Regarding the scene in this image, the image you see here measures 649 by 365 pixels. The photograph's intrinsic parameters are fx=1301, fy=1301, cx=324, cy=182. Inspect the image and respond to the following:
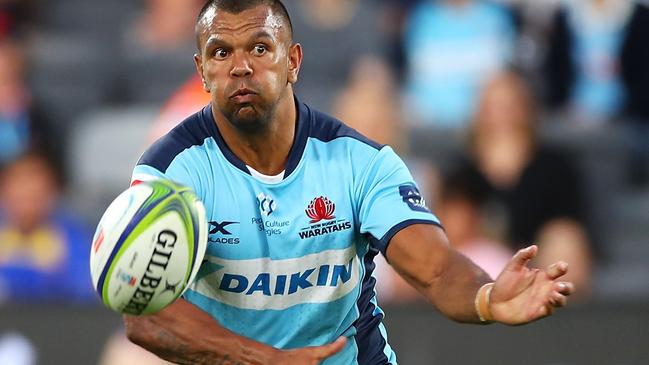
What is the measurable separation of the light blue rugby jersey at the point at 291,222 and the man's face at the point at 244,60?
0.83ft

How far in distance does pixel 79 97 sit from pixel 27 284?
251 centimetres

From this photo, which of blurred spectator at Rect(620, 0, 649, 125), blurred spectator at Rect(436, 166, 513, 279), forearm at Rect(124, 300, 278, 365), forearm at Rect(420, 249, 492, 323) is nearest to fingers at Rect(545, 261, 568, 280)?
forearm at Rect(420, 249, 492, 323)

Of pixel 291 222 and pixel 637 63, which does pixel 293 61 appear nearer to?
pixel 291 222

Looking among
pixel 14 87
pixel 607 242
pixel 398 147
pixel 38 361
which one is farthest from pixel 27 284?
pixel 607 242

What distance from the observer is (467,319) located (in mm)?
4906

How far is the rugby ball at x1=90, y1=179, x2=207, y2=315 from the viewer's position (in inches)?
184

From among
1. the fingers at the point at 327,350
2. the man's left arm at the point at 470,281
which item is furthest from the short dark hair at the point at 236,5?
the fingers at the point at 327,350

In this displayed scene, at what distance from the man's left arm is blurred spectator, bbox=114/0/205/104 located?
6.25 m

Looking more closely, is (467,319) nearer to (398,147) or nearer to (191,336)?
(191,336)

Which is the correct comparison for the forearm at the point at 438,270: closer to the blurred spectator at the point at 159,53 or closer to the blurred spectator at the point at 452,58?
the blurred spectator at the point at 452,58

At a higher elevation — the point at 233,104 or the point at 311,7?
the point at 311,7

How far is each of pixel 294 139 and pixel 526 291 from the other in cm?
127

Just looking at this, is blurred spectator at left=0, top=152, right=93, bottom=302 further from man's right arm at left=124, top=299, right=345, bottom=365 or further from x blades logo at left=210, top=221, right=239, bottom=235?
man's right arm at left=124, top=299, right=345, bottom=365

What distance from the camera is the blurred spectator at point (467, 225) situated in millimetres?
8984
